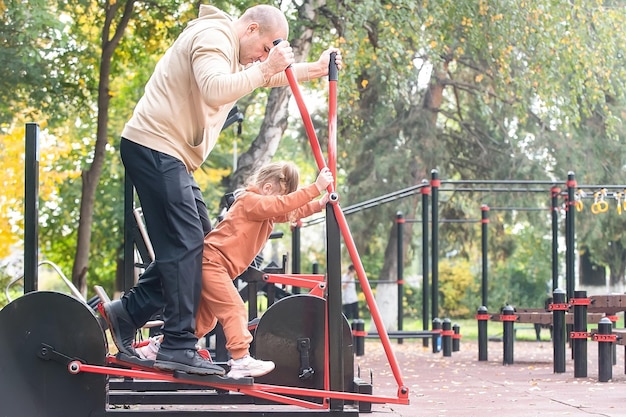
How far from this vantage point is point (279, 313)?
16.4 ft

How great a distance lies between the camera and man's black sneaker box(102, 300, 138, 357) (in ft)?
15.0

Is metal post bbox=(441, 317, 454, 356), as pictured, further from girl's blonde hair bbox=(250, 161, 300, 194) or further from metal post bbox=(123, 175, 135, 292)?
girl's blonde hair bbox=(250, 161, 300, 194)

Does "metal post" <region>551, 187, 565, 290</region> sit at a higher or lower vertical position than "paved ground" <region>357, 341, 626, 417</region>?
higher

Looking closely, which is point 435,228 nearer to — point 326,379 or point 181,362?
point 326,379

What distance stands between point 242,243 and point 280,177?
37 centimetres

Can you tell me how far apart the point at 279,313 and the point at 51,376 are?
44.6 inches

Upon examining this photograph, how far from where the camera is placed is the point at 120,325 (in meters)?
4.60

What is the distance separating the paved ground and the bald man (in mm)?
2053

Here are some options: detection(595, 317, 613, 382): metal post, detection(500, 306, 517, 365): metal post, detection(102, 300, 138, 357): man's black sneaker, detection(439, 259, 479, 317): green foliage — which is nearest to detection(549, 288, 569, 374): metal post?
detection(595, 317, 613, 382): metal post

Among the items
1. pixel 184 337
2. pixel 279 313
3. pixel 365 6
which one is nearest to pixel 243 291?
pixel 279 313

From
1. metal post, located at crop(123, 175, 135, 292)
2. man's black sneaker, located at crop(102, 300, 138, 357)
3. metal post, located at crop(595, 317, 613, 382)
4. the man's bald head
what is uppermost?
the man's bald head

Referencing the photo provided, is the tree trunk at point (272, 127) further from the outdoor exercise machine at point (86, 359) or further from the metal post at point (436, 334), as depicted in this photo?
the outdoor exercise machine at point (86, 359)

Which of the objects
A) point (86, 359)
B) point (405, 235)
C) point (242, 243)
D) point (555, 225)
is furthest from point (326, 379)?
point (405, 235)

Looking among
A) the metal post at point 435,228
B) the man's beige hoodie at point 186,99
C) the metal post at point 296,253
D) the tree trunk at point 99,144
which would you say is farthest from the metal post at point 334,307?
the tree trunk at point 99,144
